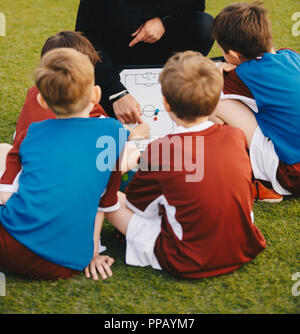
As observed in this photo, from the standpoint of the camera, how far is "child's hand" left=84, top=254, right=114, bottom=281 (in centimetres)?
150

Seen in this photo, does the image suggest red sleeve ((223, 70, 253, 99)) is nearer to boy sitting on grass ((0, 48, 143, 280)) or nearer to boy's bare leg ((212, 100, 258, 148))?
boy's bare leg ((212, 100, 258, 148))

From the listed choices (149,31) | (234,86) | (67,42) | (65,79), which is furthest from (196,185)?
(149,31)

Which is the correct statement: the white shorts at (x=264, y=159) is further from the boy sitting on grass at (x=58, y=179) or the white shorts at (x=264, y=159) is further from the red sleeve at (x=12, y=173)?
the red sleeve at (x=12, y=173)

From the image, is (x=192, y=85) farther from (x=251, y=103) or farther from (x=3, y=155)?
(x=3, y=155)

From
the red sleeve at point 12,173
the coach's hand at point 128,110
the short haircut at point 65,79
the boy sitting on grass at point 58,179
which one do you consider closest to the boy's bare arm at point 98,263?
the boy sitting on grass at point 58,179

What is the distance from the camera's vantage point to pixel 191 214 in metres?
1.40

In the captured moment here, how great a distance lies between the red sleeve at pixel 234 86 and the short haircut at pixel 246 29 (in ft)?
0.38

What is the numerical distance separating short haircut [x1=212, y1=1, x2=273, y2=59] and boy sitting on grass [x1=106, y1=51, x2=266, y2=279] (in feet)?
1.81

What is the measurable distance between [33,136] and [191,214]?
59cm

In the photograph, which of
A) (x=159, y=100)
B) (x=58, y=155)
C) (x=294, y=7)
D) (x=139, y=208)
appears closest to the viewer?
(x=58, y=155)

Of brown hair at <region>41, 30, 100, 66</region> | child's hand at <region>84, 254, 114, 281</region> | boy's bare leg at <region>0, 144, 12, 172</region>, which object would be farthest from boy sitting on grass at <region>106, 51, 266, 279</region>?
boy's bare leg at <region>0, 144, 12, 172</region>

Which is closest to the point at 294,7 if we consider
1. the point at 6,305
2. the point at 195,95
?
the point at 195,95

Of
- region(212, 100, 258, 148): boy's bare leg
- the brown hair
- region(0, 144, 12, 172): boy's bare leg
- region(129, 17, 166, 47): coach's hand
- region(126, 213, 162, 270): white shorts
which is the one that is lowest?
region(126, 213, 162, 270): white shorts

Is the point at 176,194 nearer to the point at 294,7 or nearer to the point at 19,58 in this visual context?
the point at 19,58
